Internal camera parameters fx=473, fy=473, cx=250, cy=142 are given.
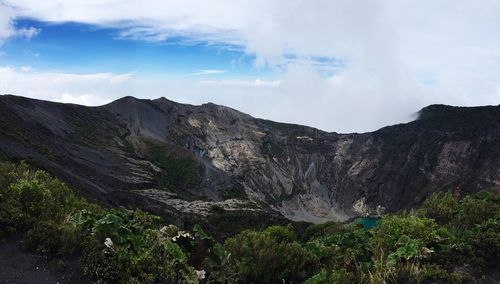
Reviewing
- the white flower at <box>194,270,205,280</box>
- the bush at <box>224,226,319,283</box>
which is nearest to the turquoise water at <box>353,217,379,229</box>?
the bush at <box>224,226,319,283</box>

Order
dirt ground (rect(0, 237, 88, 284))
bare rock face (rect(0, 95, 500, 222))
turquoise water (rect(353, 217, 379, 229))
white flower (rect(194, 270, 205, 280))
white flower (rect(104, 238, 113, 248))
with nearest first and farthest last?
dirt ground (rect(0, 237, 88, 284)) < white flower (rect(104, 238, 113, 248)) < white flower (rect(194, 270, 205, 280)) < turquoise water (rect(353, 217, 379, 229)) < bare rock face (rect(0, 95, 500, 222))

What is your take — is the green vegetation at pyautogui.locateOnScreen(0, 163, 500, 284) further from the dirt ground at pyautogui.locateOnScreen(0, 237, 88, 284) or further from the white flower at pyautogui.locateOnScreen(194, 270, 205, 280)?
the dirt ground at pyautogui.locateOnScreen(0, 237, 88, 284)

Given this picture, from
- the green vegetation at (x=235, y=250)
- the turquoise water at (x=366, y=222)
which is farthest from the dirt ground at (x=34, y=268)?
the turquoise water at (x=366, y=222)

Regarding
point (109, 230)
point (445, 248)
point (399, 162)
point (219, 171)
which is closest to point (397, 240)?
point (445, 248)

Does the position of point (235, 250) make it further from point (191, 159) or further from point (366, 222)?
point (191, 159)

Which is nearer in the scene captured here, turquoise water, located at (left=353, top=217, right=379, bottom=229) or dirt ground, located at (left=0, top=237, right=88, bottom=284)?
dirt ground, located at (left=0, top=237, right=88, bottom=284)

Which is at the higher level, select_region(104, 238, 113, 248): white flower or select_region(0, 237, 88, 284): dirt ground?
select_region(104, 238, 113, 248): white flower
